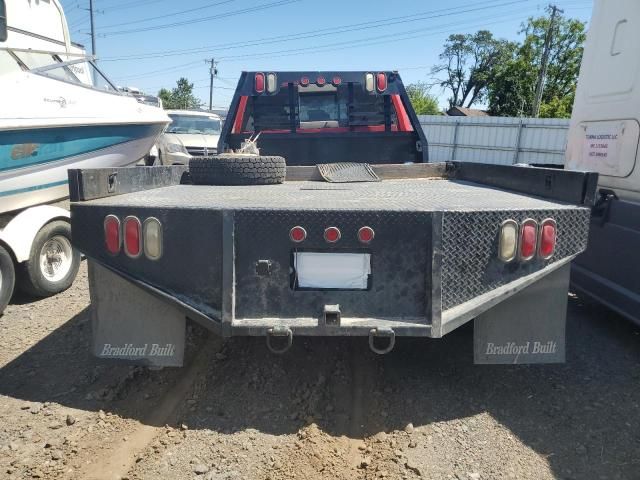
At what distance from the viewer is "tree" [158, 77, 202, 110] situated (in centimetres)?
5978

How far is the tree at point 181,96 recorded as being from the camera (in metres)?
59.8

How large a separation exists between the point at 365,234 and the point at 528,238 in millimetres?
847

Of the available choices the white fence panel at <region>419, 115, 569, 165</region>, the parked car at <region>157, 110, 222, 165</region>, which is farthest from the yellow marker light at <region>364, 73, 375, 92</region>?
the white fence panel at <region>419, 115, 569, 165</region>

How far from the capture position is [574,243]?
2707mm

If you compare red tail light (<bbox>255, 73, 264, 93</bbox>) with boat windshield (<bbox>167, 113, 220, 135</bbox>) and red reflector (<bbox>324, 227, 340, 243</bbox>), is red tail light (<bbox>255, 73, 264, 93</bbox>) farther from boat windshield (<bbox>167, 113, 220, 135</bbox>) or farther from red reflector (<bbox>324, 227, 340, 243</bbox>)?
boat windshield (<bbox>167, 113, 220, 135</bbox>)

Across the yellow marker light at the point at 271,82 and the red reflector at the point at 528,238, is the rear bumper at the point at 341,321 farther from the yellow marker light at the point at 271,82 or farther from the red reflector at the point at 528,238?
the yellow marker light at the point at 271,82

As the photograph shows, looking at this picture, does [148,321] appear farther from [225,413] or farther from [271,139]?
[271,139]

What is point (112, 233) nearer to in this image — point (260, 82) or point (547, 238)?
point (547, 238)

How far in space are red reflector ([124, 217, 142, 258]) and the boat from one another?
9.95ft

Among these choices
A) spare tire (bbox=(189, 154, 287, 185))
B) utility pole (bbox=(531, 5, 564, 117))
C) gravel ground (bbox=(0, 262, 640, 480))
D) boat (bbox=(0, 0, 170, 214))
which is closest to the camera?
gravel ground (bbox=(0, 262, 640, 480))

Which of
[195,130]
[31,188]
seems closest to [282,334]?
[31,188]

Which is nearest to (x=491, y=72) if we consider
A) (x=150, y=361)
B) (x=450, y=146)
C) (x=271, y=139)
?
(x=450, y=146)

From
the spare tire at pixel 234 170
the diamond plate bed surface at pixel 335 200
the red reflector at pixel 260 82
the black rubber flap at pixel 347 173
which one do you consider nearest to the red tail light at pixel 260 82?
the red reflector at pixel 260 82

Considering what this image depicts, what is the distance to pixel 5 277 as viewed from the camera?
431 centimetres
